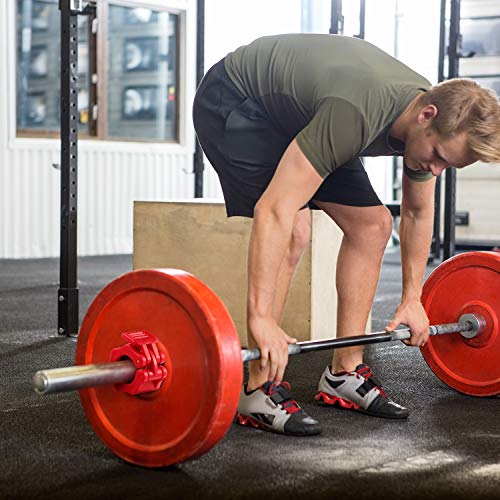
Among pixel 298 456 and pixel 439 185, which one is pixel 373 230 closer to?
pixel 298 456

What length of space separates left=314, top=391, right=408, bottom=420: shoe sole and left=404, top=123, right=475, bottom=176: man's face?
588 mm

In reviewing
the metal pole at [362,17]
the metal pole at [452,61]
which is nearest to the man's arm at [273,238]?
the metal pole at [362,17]

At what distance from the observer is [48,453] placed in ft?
5.47

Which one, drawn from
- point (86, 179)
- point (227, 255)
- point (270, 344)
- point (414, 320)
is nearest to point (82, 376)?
point (270, 344)

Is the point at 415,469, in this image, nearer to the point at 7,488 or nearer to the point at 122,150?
the point at 7,488

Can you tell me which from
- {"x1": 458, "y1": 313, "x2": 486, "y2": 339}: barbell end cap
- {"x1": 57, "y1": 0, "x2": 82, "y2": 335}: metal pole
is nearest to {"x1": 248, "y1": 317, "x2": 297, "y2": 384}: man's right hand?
{"x1": 458, "y1": 313, "x2": 486, "y2": 339}: barbell end cap

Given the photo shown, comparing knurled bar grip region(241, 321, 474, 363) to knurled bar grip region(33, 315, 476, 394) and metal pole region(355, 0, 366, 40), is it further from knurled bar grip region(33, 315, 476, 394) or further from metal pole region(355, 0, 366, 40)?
metal pole region(355, 0, 366, 40)

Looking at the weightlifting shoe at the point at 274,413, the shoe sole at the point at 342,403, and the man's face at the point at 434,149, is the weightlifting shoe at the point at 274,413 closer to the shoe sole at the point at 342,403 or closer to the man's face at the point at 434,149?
the shoe sole at the point at 342,403

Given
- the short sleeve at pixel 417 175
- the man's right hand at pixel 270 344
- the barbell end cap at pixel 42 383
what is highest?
the short sleeve at pixel 417 175

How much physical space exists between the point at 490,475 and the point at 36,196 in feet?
16.3

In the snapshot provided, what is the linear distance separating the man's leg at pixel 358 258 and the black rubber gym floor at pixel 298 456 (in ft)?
0.73

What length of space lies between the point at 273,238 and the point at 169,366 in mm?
285

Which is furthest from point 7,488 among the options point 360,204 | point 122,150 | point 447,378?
point 122,150

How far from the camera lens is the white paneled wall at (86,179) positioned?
19.7 ft
